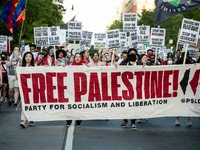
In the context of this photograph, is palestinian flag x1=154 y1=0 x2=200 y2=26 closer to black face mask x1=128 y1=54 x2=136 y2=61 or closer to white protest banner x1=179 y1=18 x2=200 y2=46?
white protest banner x1=179 y1=18 x2=200 y2=46

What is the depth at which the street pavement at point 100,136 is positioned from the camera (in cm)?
683

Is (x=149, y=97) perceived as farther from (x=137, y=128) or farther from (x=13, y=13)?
(x=13, y=13)

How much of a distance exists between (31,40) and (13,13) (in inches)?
594

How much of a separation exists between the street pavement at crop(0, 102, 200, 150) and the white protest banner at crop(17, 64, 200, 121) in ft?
1.24

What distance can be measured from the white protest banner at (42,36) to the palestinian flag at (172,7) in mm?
4176

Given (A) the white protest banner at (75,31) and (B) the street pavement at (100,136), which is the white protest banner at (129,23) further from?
(B) the street pavement at (100,136)

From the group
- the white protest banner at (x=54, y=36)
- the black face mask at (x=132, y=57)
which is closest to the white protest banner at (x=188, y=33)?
the black face mask at (x=132, y=57)

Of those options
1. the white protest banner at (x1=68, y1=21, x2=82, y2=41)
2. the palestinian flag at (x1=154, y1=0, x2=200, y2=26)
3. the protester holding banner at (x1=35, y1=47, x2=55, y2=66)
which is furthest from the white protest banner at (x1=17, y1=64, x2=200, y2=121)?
the white protest banner at (x1=68, y1=21, x2=82, y2=41)

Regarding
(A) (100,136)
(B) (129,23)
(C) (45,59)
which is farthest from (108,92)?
(B) (129,23)

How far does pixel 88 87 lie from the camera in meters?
9.06

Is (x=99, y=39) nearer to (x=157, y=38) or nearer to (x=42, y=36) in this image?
(x=157, y=38)

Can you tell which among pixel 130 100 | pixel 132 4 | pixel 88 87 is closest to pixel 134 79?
pixel 130 100

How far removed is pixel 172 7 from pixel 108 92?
4018mm

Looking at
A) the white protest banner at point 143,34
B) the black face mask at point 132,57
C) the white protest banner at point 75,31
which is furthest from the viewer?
the white protest banner at point 143,34
